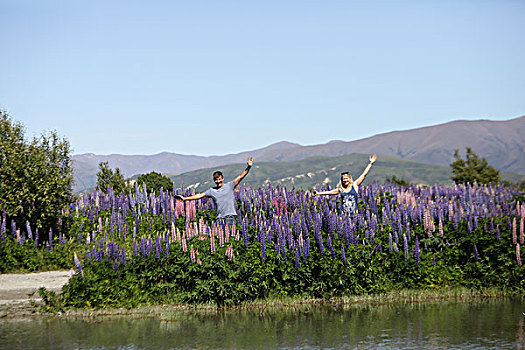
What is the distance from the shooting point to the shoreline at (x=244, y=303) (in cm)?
1130

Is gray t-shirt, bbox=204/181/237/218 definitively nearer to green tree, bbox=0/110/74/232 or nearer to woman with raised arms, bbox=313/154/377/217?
woman with raised arms, bbox=313/154/377/217

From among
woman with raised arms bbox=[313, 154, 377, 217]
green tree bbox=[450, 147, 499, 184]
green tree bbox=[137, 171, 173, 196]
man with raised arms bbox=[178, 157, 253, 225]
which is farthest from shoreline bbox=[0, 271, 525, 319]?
green tree bbox=[450, 147, 499, 184]

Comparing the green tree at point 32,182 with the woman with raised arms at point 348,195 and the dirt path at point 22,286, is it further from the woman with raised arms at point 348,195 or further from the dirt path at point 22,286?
the woman with raised arms at point 348,195

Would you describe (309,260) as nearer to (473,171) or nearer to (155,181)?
(155,181)

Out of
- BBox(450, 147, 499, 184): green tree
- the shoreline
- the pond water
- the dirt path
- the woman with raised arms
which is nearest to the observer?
the pond water

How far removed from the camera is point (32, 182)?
15406mm

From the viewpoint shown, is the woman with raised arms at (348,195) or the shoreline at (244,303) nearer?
the shoreline at (244,303)

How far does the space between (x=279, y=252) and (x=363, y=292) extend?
1996 millimetres

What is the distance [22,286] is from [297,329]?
6.32 metres

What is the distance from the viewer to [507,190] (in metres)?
19.6

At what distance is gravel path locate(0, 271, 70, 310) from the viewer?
1155 centimetres

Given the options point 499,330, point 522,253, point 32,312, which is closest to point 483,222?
point 522,253

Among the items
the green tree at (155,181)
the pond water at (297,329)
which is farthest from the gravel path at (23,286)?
the green tree at (155,181)

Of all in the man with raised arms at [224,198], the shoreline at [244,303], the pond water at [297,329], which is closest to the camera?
the pond water at [297,329]
